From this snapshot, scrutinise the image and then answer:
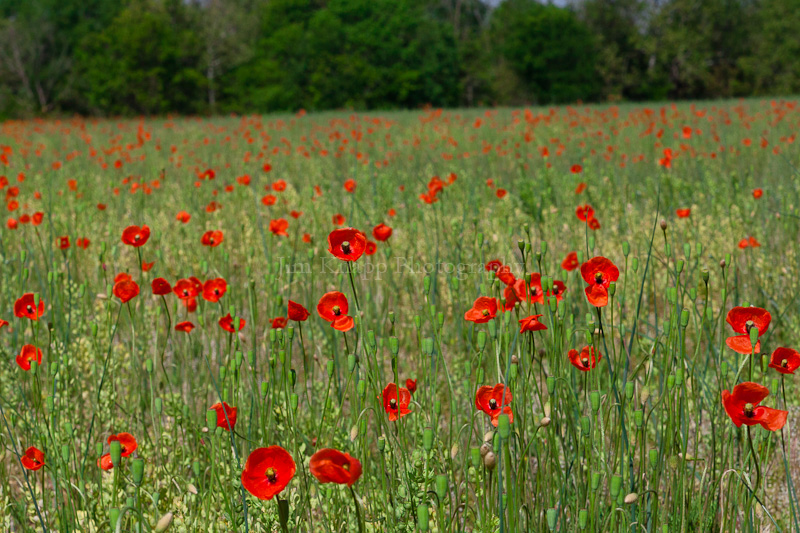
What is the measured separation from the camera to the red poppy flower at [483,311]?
1384 millimetres

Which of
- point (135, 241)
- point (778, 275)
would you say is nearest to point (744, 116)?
point (778, 275)

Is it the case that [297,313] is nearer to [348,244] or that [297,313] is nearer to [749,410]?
[348,244]

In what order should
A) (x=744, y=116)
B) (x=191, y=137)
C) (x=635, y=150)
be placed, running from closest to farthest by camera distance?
(x=635, y=150)
(x=744, y=116)
(x=191, y=137)

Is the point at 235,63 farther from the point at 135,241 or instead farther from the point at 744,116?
the point at 135,241

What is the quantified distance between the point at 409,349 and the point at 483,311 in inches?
50.7

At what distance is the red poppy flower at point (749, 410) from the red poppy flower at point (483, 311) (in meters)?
0.48

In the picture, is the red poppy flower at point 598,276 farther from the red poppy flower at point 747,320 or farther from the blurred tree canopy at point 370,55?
the blurred tree canopy at point 370,55

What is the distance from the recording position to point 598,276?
139 cm

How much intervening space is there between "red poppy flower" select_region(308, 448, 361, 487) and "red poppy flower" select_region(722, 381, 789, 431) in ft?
2.05

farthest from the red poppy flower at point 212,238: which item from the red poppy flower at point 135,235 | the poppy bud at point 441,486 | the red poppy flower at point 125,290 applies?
Answer: the poppy bud at point 441,486

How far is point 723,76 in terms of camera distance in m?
36.0

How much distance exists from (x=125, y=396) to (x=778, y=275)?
260 centimetres

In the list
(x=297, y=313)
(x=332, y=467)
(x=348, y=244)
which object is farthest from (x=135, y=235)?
(x=332, y=467)

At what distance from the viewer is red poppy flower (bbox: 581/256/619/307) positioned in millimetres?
1365
